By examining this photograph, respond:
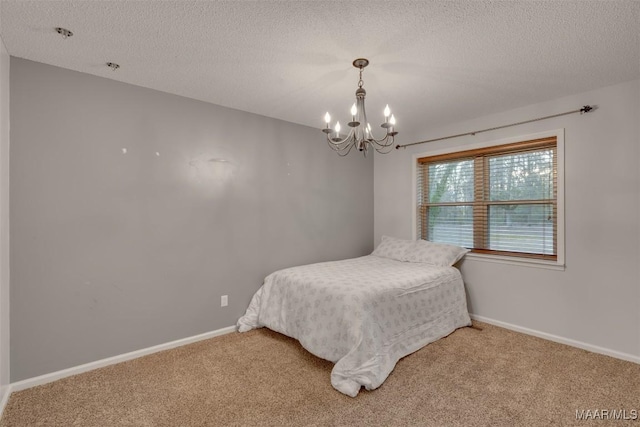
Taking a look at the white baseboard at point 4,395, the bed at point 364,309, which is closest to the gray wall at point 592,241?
the bed at point 364,309

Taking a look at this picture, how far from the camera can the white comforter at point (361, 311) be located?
88.7 inches

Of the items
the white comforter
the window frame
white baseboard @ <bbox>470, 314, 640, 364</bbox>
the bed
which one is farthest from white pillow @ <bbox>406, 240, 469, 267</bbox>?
white baseboard @ <bbox>470, 314, 640, 364</bbox>

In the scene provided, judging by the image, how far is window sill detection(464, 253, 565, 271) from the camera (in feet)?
9.81

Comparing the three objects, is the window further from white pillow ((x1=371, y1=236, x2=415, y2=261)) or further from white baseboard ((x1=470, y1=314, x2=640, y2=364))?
white baseboard ((x1=470, y1=314, x2=640, y2=364))

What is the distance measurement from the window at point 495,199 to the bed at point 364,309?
1.40 feet

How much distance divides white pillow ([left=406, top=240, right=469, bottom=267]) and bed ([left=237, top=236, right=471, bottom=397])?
1 cm

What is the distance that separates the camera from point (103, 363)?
96.8 inches

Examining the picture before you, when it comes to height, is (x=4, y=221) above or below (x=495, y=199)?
below

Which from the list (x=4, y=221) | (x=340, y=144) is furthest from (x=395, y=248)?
(x=4, y=221)

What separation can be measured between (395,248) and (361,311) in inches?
67.7

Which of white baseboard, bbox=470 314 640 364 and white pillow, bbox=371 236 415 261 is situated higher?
white pillow, bbox=371 236 415 261

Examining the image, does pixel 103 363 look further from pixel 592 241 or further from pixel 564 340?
pixel 592 241

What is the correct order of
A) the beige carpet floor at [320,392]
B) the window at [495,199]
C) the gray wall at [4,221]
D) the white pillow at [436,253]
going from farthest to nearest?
1. the white pillow at [436,253]
2. the window at [495,199]
3. the gray wall at [4,221]
4. the beige carpet floor at [320,392]

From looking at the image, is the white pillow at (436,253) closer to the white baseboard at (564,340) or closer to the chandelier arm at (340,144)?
Answer: the white baseboard at (564,340)
